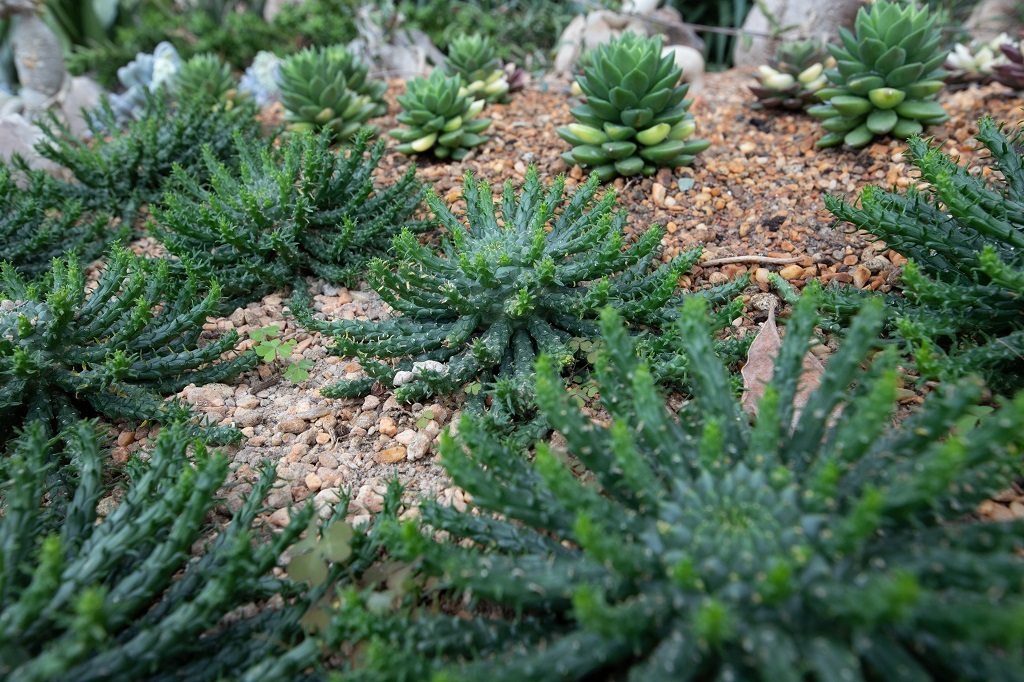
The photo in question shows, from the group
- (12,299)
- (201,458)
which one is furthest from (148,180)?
(201,458)

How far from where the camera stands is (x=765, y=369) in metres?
2.24

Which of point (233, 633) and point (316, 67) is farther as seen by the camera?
point (316, 67)

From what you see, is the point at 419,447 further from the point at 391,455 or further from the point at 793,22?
the point at 793,22

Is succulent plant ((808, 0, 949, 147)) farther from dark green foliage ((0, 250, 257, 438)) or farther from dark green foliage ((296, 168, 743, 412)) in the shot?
dark green foliage ((0, 250, 257, 438))

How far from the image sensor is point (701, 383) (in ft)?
5.69

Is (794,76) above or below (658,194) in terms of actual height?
above

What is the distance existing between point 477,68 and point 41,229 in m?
2.30

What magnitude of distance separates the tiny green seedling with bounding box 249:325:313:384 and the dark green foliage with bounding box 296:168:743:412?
0.22 meters

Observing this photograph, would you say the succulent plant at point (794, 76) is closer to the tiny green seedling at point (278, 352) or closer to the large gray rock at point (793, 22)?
the large gray rock at point (793, 22)

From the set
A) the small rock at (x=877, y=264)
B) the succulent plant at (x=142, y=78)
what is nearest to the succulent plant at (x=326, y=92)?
the succulent plant at (x=142, y=78)

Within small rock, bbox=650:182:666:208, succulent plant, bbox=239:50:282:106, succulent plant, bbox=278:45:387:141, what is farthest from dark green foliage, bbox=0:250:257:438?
succulent plant, bbox=239:50:282:106

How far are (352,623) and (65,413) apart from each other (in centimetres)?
144

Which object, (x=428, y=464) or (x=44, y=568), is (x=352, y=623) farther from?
(x=428, y=464)

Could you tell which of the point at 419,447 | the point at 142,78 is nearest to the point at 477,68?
the point at 142,78
